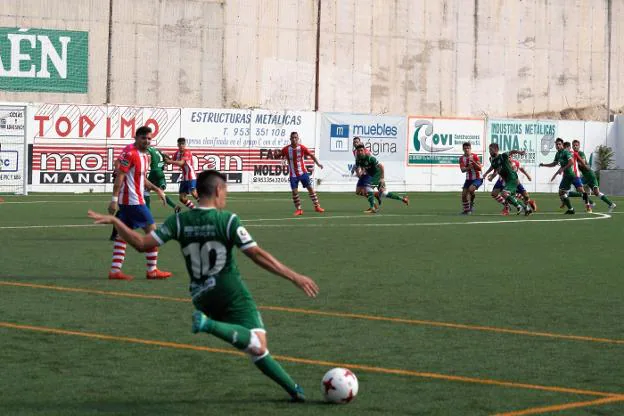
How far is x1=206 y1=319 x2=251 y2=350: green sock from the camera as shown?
8.36 m

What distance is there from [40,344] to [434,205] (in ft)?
93.6

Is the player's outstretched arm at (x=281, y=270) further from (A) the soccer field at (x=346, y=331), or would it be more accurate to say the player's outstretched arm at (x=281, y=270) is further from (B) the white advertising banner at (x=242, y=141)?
(B) the white advertising banner at (x=242, y=141)

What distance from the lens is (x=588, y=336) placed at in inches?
486

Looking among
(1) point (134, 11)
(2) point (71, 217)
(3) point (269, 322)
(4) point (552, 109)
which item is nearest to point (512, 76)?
(4) point (552, 109)

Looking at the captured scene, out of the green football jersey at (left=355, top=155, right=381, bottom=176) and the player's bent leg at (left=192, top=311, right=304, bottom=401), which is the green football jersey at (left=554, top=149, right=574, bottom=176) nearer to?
the green football jersey at (left=355, top=155, right=381, bottom=176)

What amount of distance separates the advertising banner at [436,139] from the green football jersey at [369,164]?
15.7 meters

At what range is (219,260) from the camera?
8.77 meters

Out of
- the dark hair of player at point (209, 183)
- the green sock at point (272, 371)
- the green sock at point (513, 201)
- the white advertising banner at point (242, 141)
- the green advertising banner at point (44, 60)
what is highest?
the green advertising banner at point (44, 60)

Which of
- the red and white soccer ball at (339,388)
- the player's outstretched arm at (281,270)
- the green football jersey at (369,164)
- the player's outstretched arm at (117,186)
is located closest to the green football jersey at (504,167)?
the green football jersey at (369,164)

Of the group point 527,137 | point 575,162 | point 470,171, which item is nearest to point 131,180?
point 470,171

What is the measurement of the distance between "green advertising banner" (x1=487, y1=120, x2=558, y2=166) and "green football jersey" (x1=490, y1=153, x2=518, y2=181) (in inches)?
760

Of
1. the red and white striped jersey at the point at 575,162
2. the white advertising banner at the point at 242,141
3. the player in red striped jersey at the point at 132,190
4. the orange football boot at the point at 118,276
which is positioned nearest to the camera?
the orange football boot at the point at 118,276

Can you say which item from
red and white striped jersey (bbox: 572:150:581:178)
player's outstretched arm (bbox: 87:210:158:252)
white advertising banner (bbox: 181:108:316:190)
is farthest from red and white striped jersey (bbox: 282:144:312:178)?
player's outstretched arm (bbox: 87:210:158:252)

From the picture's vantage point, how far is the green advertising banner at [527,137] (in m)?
A: 53.7
